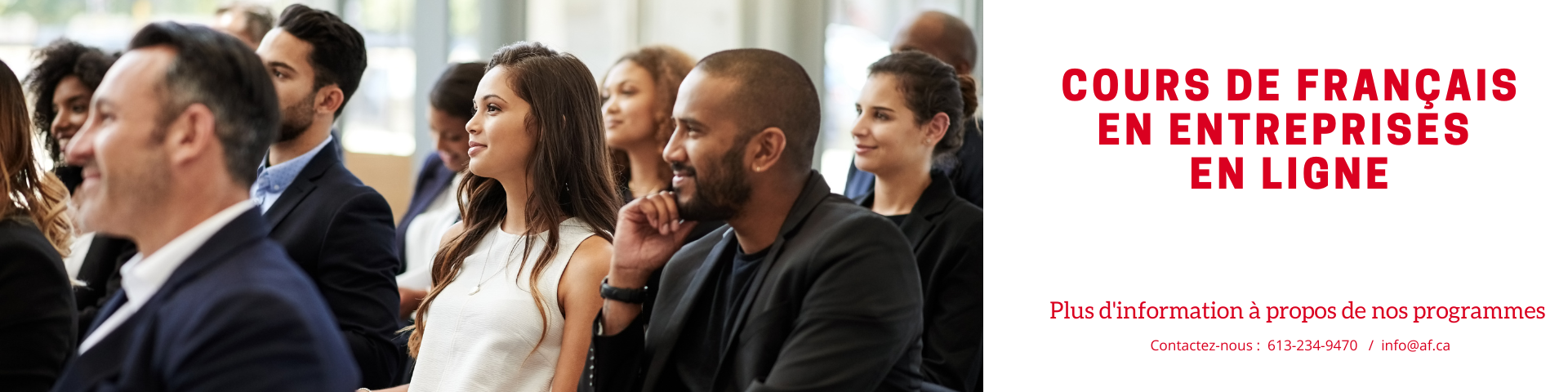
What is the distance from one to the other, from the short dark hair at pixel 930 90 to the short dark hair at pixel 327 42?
1.24 meters

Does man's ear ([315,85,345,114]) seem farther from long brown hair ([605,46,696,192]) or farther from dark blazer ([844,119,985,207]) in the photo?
dark blazer ([844,119,985,207])

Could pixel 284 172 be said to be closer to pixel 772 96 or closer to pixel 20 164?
pixel 20 164

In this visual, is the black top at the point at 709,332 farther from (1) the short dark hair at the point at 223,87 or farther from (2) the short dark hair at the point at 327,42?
(2) the short dark hair at the point at 327,42

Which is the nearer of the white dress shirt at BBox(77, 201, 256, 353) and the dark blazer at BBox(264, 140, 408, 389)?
the white dress shirt at BBox(77, 201, 256, 353)

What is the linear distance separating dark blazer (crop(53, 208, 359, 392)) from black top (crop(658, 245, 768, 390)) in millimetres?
706

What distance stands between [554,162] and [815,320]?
66cm

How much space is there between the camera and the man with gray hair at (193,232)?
4.16 ft

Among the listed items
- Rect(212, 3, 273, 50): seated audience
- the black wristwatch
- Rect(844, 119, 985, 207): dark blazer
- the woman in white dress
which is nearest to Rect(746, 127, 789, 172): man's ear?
the black wristwatch

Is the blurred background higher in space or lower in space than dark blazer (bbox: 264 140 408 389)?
higher

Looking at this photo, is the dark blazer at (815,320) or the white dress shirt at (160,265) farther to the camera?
the dark blazer at (815,320)

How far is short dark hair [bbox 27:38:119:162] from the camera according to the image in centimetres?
340

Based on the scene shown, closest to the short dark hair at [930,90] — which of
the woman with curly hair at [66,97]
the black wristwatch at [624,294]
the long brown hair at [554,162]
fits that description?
the long brown hair at [554,162]

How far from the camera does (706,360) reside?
2006mm
